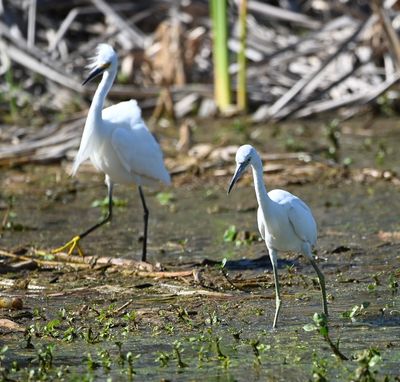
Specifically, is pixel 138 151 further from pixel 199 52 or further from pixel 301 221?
pixel 199 52

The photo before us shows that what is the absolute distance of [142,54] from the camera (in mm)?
13734

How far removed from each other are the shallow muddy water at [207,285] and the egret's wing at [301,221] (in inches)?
19.2

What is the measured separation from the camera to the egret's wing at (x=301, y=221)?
6211 millimetres

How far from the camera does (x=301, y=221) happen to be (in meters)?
6.22

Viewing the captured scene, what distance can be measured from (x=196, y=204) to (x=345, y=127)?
131 inches

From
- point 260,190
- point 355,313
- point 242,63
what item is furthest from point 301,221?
point 242,63

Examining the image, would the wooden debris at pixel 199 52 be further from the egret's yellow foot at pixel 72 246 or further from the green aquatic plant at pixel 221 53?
the egret's yellow foot at pixel 72 246

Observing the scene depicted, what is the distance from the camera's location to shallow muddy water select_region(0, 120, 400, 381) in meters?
5.41

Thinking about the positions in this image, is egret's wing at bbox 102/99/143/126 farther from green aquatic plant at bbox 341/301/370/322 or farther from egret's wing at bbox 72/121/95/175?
green aquatic plant at bbox 341/301/370/322

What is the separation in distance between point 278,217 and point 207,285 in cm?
107

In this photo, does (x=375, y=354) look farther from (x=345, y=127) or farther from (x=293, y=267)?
(x=345, y=127)

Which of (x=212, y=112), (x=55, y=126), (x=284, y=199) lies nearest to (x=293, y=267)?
(x=284, y=199)

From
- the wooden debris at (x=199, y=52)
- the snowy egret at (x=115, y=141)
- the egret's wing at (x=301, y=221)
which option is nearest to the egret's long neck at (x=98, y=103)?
the snowy egret at (x=115, y=141)

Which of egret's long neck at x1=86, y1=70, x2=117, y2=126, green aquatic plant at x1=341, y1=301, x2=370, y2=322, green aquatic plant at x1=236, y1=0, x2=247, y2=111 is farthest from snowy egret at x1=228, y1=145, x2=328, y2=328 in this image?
green aquatic plant at x1=236, y1=0, x2=247, y2=111
